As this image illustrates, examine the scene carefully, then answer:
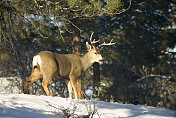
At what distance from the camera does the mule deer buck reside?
36.4 feet

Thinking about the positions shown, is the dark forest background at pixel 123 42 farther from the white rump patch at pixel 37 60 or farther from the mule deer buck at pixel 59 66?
the white rump patch at pixel 37 60

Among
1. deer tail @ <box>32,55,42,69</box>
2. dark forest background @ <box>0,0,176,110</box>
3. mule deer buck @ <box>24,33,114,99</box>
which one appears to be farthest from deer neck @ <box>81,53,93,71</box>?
dark forest background @ <box>0,0,176,110</box>

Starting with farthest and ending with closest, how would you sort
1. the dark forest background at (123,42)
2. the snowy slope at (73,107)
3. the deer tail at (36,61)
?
1. the dark forest background at (123,42)
2. the deer tail at (36,61)
3. the snowy slope at (73,107)

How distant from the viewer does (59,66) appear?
11.6m

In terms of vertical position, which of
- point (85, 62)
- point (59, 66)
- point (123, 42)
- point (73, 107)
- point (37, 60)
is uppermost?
point (123, 42)

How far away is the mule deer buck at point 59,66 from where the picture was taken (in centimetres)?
1110

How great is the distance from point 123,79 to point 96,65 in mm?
2941

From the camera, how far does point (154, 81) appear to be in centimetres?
1759

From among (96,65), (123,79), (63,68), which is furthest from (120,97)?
(63,68)

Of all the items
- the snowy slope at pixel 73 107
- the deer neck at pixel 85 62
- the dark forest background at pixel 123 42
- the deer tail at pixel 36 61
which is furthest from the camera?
the dark forest background at pixel 123 42

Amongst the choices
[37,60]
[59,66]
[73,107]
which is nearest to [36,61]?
[37,60]

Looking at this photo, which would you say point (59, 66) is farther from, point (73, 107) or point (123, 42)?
point (123, 42)

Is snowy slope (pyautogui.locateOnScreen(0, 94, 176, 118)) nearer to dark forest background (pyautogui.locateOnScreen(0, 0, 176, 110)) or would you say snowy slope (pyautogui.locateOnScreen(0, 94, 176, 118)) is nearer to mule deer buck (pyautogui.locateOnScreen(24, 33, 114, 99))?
mule deer buck (pyautogui.locateOnScreen(24, 33, 114, 99))

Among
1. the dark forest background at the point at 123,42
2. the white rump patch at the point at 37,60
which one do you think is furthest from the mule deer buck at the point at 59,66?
the dark forest background at the point at 123,42
